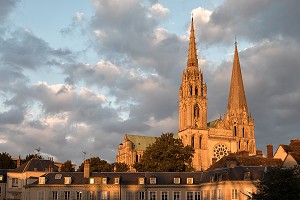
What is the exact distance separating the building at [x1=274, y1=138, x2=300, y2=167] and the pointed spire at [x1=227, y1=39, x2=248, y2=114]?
9675 cm

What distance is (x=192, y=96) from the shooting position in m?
167

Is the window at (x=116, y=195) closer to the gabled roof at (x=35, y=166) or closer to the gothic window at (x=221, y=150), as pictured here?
the gabled roof at (x=35, y=166)

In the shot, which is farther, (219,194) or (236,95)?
(236,95)

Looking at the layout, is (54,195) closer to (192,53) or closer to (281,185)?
(281,185)

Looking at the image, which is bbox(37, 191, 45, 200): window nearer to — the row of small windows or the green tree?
the row of small windows

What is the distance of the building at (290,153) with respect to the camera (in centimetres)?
6281

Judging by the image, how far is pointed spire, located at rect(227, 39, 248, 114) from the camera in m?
174

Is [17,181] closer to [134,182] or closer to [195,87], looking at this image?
[134,182]

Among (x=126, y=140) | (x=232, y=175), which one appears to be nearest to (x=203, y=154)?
(x=126, y=140)

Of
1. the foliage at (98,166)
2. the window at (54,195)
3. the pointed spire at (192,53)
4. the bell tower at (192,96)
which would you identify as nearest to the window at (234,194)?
the window at (54,195)

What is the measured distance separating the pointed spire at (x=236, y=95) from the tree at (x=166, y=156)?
7455cm

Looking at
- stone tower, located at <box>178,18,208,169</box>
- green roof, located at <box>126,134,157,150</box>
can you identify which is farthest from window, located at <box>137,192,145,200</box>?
green roof, located at <box>126,134,157,150</box>

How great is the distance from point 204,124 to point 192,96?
31.4 feet

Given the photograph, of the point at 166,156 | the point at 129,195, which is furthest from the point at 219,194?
the point at 166,156
